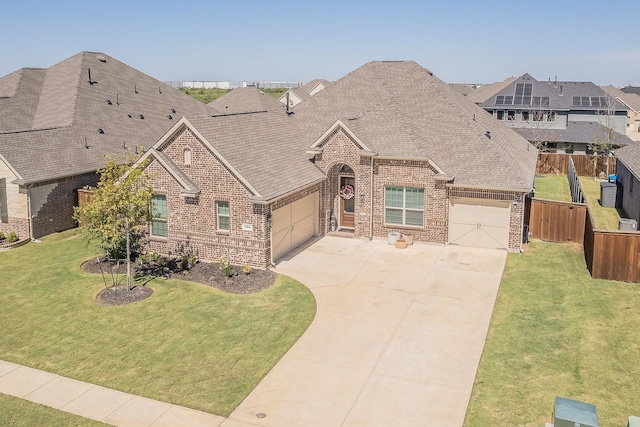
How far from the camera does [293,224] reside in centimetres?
2423

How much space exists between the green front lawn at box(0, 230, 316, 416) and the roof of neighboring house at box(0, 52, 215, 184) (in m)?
7.53

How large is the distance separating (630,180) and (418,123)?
12.2 metres

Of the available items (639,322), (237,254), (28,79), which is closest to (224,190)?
(237,254)

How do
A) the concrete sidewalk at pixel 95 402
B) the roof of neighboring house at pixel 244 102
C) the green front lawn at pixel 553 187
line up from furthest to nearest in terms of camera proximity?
1. the roof of neighboring house at pixel 244 102
2. the green front lawn at pixel 553 187
3. the concrete sidewalk at pixel 95 402

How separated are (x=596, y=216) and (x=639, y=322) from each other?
51.9 feet

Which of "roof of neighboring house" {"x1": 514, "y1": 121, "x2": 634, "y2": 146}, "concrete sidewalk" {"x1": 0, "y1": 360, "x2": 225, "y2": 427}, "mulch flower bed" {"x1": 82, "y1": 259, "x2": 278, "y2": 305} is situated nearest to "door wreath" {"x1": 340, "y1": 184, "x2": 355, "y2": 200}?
"mulch flower bed" {"x1": 82, "y1": 259, "x2": 278, "y2": 305}

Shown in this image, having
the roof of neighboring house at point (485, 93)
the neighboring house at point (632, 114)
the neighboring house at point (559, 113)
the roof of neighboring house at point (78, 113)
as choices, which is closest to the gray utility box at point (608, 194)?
the neighboring house at point (559, 113)

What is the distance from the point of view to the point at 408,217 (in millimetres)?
25578

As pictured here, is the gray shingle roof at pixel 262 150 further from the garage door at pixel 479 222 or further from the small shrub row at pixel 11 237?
the small shrub row at pixel 11 237

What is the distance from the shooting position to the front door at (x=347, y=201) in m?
26.8

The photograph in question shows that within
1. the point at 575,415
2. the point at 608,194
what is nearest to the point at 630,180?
the point at 608,194

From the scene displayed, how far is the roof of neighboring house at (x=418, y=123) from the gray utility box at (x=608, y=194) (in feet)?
14.8

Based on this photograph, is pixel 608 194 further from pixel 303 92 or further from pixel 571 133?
pixel 303 92

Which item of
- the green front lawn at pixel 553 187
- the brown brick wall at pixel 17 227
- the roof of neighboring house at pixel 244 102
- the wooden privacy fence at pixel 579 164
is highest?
the roof of neighboring house at pixel 244 102
